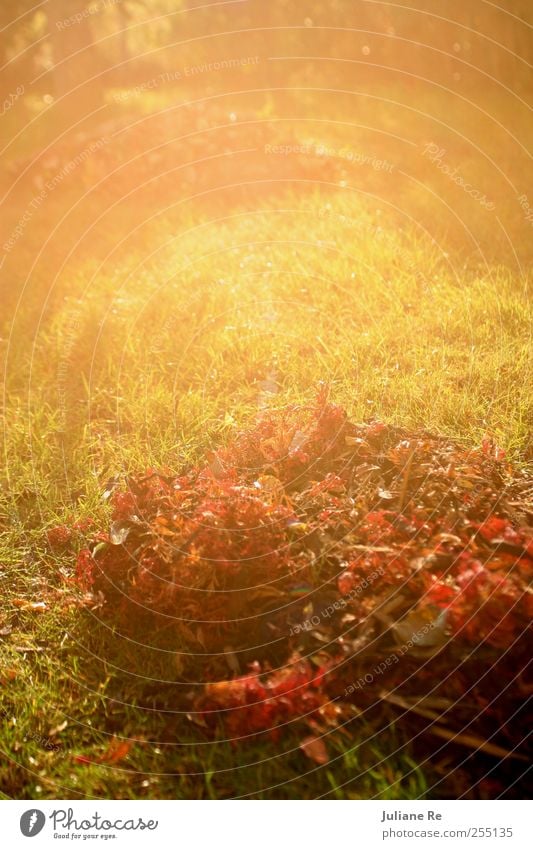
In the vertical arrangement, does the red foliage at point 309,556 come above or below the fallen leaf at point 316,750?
above

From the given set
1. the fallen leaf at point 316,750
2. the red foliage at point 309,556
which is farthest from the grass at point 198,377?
the red foliage at point 309,556

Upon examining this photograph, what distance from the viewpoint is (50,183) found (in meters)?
13.4

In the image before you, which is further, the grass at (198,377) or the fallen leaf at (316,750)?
the grass at (198,377)

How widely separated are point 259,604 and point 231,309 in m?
4.59

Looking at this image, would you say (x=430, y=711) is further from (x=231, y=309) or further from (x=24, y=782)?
(x=231, y=309)

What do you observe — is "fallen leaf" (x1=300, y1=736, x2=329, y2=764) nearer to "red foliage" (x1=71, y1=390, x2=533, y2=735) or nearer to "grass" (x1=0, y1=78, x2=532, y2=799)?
A: "grass" (x1=0, y1=78, x2=532, y2=799)

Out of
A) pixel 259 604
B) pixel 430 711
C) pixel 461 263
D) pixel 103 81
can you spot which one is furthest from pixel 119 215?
pixel 103 81

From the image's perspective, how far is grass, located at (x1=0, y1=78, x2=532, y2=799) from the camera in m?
3.80

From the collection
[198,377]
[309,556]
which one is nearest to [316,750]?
[309,556]

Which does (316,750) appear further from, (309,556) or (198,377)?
(198,377)

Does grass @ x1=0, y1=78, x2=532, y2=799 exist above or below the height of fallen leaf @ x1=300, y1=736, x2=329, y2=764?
above

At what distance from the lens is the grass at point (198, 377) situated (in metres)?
3.80

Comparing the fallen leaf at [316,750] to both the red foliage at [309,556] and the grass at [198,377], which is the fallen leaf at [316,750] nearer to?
the grass at [198,377]

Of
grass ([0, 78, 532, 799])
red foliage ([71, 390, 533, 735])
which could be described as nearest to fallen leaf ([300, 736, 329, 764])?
grass ([0, 78, 532, 799])
